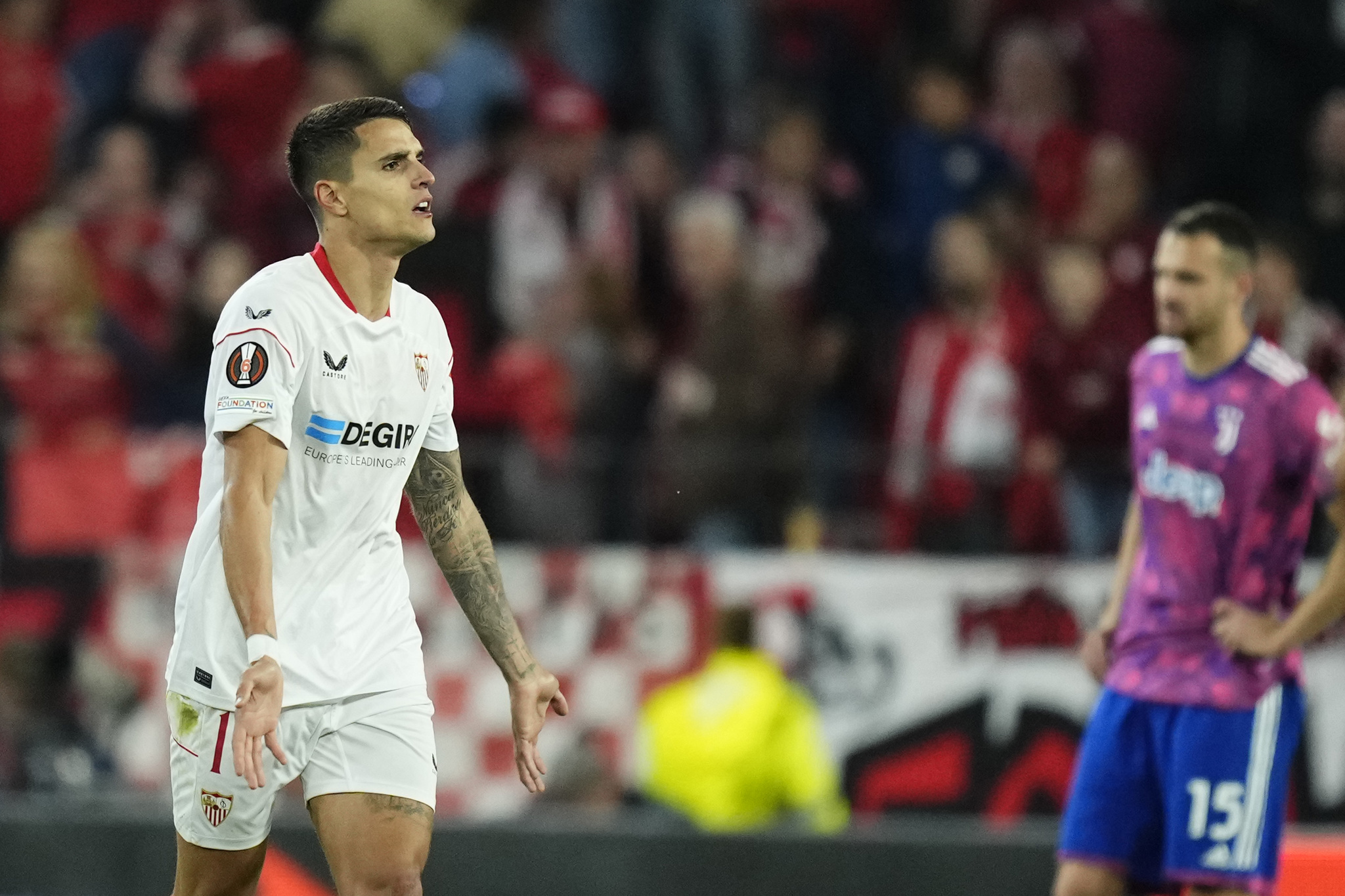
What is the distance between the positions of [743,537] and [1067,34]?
424 centimetres

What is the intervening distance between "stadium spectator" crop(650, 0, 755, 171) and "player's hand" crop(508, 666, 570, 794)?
6359 millimetres

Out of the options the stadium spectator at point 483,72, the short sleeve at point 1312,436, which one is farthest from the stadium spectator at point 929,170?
the short sleeve at point 1312,436

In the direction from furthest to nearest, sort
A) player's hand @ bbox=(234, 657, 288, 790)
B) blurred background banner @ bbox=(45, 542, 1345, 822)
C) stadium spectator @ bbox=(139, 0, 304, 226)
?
stadium spectator @ bbox=(139, 0, 304, 226)
blurred background banner @ bbox=(45, 542, 1345, 822)
player's hand @ bbox=(234, 657, 288, 790)

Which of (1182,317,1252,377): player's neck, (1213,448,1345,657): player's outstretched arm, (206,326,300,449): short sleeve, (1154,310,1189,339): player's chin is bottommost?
(1213,448,1345,657): player's outstretched arm

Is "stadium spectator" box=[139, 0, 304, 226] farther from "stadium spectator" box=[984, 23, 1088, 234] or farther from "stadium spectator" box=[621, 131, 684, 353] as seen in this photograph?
"stadium spectator" box=[984, 23, 1088, 234]

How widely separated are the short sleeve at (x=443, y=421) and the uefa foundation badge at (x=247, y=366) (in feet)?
1.68

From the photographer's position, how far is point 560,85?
1022 centimetres

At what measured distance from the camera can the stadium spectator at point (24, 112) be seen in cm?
1005

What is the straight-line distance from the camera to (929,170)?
33.1ft

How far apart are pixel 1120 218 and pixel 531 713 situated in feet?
19.2

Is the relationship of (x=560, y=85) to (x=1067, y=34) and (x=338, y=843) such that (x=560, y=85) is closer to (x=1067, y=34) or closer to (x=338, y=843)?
(x=1067, y=34)

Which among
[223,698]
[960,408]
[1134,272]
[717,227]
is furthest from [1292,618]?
[717,227]

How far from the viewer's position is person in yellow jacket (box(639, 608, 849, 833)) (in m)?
7.33

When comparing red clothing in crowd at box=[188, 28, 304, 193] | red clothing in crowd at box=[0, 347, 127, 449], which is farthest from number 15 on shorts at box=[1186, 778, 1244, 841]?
red clothing in crowd at box=[188, 28, 304, 193]
